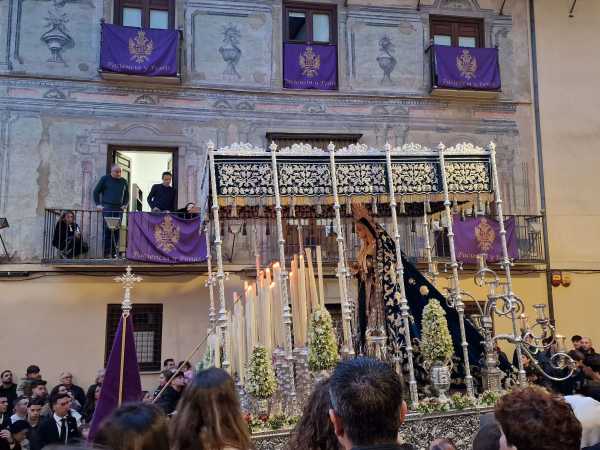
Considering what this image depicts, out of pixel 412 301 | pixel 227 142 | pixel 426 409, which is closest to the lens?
pixel 426 409

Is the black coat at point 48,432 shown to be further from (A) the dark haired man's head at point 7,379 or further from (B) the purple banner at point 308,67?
(B) the purple banner at point 308,67

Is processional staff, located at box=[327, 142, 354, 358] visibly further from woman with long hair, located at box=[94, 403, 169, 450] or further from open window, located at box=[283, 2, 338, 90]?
open window, located at box=[283, 2, 338, 90]

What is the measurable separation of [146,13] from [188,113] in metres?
2.27

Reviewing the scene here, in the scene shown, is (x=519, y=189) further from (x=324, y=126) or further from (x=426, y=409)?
(x=426, y=409)

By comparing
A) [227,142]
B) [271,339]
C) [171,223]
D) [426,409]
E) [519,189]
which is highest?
[227,142]

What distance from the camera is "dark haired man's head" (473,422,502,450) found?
2.68 meters

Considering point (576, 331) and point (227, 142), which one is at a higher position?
point (227, 142)

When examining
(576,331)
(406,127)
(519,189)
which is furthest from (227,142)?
(576,331)

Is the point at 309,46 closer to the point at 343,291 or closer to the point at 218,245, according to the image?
the point at 218,245

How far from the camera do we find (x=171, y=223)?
11.3 meters

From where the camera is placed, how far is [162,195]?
38.8 ft

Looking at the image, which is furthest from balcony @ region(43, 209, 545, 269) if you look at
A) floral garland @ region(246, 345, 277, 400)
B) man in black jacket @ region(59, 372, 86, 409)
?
floral garland @ region(246, 345, 277, 400)

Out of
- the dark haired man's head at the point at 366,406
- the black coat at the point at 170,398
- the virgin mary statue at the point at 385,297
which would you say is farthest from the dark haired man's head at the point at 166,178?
the dark haired man's head at the point at 366,406

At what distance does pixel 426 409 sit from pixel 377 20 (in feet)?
31.9
